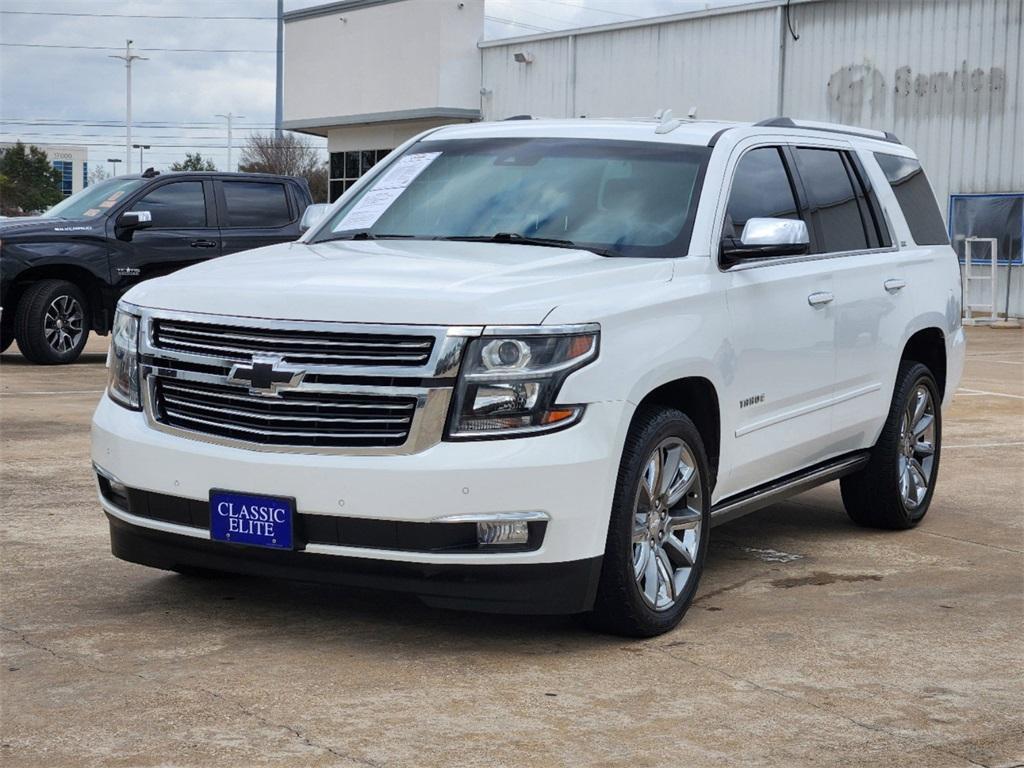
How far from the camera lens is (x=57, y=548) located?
660 centimetres

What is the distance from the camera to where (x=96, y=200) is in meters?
15.9

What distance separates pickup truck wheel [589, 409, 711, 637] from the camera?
512cm

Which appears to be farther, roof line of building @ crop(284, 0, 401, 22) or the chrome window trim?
roof line of building @ crop(284, 0, 401, 22)

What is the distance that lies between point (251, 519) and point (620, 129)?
2.51 metres

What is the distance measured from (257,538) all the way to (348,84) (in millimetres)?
39554

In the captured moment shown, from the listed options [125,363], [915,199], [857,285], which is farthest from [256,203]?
[125,363]

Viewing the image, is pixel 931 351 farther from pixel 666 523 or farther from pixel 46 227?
pixel 46 227

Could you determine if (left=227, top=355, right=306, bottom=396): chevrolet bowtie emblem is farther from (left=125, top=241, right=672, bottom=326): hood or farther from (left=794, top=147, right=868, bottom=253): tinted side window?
(left=794, top=147, right=868, bottom=253): tinted side window

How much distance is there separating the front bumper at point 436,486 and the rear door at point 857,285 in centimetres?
212

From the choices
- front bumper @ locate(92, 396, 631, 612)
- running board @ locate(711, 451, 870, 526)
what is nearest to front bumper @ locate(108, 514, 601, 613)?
front bumper @ locate(92, 396, 631, 612)

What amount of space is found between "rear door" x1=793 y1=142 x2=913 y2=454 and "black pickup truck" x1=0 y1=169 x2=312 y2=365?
31.2ft

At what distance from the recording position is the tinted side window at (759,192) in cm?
620

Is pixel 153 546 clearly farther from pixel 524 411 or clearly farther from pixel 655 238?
pixel 655 238

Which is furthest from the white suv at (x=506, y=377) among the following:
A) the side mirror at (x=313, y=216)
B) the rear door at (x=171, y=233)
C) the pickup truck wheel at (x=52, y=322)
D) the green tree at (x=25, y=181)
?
the green tree at (x=25, y=181)
